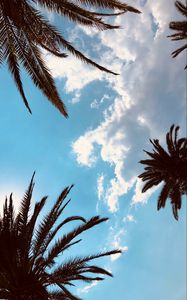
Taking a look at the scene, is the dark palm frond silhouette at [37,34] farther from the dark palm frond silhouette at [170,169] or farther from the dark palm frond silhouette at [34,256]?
the dark palm frond silhouette at [170,169]

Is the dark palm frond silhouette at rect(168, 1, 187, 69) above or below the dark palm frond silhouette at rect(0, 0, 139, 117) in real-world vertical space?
above

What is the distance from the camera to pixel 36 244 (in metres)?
12.7

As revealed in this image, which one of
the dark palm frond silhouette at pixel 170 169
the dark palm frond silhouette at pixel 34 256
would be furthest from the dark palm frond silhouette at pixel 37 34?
the dark palm frond silhouette at pixel 170 169

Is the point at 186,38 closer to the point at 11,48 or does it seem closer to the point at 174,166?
the point at 174,166

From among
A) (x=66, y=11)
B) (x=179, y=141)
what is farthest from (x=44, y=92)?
(x=179, y=141)

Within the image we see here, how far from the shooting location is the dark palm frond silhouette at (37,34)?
868 centimetres

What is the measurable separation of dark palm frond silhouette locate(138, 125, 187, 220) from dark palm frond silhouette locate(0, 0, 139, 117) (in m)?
12.9

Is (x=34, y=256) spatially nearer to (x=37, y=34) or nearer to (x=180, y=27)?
(x=37, y=34)

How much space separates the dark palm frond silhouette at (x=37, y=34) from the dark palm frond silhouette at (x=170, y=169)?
12899 millimetres

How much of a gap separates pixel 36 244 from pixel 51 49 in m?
6.55

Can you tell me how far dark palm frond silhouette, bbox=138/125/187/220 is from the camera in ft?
71.7

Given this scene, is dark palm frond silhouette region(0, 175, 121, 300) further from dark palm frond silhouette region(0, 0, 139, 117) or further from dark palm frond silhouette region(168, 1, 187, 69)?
dark palm frond silhouette region(168, 1, 187, 69)

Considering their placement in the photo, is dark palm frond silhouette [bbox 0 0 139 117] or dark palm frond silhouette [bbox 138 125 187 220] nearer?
dark palm frond silhouette [bbox 0 0 139 117]

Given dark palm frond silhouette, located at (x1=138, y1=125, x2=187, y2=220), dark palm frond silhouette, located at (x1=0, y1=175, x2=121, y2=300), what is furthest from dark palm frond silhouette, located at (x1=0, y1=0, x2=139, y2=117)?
dark palm frond silhouette, located at (x1=138, y1=125, x2=187, y2=220)
